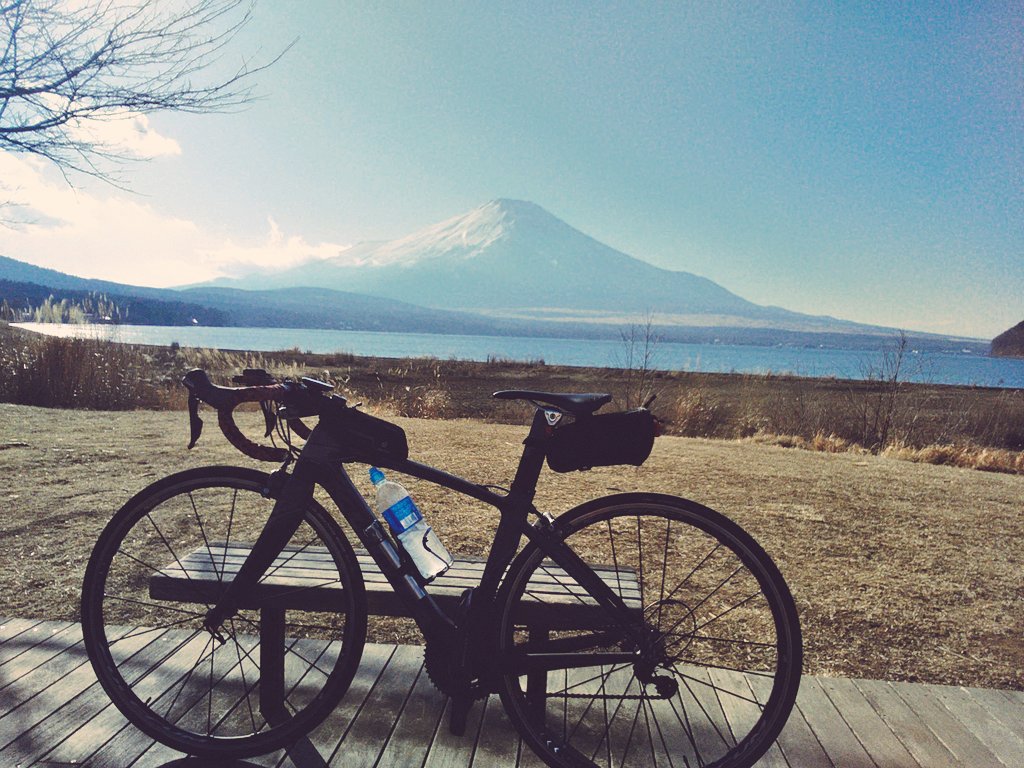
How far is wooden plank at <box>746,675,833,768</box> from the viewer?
2270 mm

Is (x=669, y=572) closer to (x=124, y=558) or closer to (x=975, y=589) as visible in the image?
(x=975, y=589)

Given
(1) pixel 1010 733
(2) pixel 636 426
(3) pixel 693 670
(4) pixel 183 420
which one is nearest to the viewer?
(2) pixel 636 426

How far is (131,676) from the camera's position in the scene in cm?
266

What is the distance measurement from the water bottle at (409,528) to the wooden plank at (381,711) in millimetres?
611

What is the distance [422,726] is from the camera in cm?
240

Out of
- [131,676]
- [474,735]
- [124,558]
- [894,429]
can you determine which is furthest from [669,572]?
[894,429]

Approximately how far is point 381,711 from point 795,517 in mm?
4795

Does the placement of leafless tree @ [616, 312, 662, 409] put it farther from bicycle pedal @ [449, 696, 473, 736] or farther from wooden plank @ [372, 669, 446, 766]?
bicycle pedal @ [449, 696, 473, 736]

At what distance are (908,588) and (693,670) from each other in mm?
2625

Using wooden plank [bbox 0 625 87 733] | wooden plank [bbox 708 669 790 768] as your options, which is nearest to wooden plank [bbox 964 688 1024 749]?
wooden plank [bbox 708 669 790 768]

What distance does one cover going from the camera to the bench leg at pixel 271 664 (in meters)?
2.43

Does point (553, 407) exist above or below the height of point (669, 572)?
above

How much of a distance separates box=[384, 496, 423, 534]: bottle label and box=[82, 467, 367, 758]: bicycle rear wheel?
6.5 inches

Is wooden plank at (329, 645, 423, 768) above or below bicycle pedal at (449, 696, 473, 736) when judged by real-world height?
below
